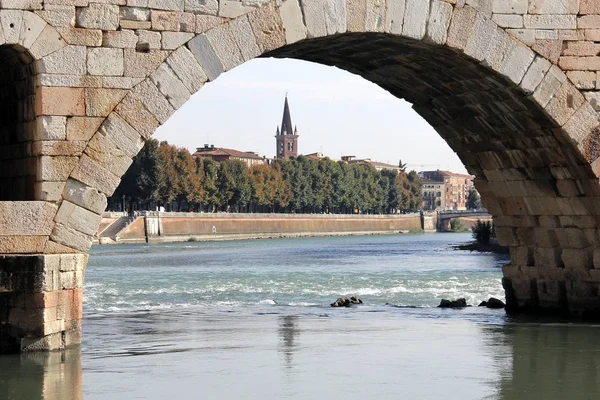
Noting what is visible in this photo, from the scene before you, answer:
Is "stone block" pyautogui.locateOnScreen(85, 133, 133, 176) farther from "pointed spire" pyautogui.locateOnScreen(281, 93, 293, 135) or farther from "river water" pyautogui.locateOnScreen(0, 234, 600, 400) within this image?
"pointed spire" pyautogui.locateOnScreen(281, 93, 293, 135)

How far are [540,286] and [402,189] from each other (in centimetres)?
12190

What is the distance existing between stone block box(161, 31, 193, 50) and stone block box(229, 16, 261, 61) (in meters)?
0.51

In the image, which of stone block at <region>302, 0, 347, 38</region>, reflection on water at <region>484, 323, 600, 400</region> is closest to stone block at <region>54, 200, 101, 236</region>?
stone block at <region>302, 0, 347, 38</region>

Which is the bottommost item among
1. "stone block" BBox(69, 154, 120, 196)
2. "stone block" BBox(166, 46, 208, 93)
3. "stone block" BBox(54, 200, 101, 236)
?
"stone block" BBox(54, 200, 101, 236)

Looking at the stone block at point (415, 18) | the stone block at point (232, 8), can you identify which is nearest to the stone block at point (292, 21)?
the stone block at point (232, 8)

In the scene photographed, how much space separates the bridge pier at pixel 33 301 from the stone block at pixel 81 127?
113 centimetres

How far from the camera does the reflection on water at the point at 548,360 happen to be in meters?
10.5

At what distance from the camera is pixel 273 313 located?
62.0 feet

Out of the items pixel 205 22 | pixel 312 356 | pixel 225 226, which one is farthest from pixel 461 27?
pixel 225 226

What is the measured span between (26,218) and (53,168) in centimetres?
53

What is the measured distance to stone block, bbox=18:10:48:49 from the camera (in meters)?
11.0

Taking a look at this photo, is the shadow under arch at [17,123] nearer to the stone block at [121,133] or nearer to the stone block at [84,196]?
the stone block at [84,196]

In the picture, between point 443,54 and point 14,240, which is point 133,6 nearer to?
point 14,240

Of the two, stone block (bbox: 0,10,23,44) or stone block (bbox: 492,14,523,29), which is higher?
stone block (bbox: 492,14,523,29)
